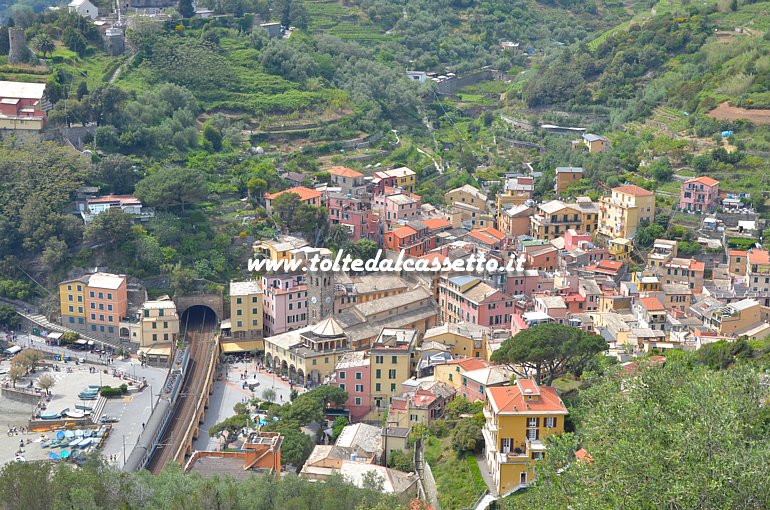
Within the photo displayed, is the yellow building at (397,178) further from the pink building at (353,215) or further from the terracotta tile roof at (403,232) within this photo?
the terracotta tile roof at (403,232)

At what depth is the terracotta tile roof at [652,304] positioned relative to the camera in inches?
1666

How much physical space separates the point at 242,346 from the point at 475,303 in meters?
9.04

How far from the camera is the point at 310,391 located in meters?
38.8

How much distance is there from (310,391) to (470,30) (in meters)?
50.6

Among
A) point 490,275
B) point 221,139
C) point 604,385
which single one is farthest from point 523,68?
point 604,385

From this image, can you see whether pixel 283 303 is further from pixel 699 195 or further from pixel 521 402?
pixel 699 195

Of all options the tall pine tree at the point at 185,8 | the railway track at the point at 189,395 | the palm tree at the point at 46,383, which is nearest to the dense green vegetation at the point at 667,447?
the railway track at the point at 189,395

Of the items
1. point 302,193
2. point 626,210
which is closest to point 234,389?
point 302,193

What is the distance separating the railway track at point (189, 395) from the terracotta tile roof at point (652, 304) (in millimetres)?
16234

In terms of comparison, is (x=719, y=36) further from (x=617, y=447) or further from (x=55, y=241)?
(x=617, y=447)

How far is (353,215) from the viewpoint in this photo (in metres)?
50.6

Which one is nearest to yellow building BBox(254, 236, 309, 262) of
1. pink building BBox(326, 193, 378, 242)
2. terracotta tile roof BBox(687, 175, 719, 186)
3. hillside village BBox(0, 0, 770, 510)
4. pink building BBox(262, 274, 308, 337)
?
hillside village BBox(0, 0, 770, 510)

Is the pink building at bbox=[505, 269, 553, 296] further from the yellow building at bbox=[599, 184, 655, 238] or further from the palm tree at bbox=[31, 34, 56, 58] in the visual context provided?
the palm tree at bbox=[31, 34, 56, 58]

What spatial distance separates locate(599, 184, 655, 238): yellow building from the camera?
4991 centimetres
